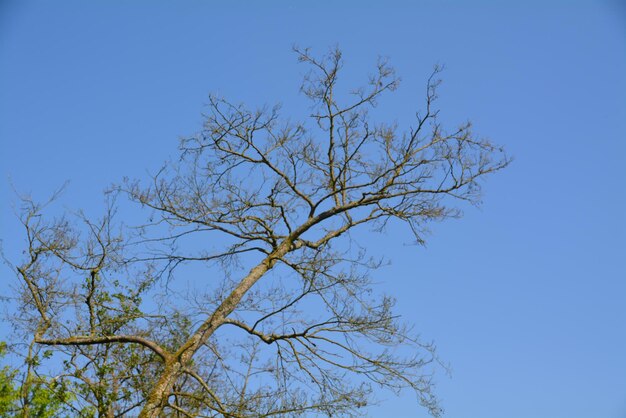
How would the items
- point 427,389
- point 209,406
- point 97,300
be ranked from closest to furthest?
point 209,406 → point 427,389 → point 97,300

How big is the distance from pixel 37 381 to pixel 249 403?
2752 mm

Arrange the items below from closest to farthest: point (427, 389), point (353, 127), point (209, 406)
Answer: point (209, 406) < point (427, 389) < point (353, 127)

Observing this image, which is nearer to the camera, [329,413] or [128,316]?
[329,413]

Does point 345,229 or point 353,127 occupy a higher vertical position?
point 353,127

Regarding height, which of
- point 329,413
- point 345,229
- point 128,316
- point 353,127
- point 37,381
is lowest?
point 329,413

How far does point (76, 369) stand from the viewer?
9.35 m

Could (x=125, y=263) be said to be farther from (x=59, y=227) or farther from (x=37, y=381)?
(x=37, y=381)

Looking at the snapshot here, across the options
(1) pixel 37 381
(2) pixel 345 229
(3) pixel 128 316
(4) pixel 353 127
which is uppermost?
(4) pixel 353 127

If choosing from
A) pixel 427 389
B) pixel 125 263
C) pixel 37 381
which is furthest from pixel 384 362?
pixel 37 381

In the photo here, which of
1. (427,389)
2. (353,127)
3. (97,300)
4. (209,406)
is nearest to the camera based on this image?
(209,406)

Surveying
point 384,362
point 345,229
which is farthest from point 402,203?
point 384,362

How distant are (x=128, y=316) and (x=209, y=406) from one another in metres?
1.97

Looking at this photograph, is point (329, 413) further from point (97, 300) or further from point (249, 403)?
point (97, 300)

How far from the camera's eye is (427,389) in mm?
8875
